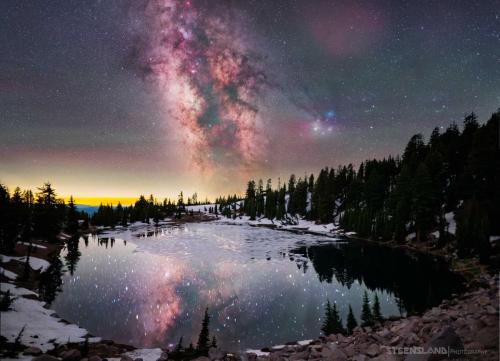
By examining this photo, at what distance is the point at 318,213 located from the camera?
11819cm

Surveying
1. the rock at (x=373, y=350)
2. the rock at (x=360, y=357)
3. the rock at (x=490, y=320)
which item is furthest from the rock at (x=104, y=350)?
the rock at (x=490, y=320)

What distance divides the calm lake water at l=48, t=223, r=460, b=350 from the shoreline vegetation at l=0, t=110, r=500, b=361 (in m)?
2.21

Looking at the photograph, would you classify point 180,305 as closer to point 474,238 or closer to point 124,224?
point 474,238

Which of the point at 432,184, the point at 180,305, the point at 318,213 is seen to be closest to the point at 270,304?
the point at 180,305

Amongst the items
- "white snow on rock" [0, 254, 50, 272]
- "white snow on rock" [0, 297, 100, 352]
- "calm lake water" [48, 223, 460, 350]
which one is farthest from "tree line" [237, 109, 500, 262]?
"white snow on rock" [0, 254, 50, 272]

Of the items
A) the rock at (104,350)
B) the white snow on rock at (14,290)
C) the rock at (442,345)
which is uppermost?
the rock at (442,345)

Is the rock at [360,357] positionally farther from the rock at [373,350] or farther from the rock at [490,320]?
the rock at [490,320]

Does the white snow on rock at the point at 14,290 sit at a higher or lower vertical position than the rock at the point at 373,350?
lower

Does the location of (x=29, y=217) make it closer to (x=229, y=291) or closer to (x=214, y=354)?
(x=229, y=291)

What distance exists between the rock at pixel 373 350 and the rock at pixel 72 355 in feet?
47.3

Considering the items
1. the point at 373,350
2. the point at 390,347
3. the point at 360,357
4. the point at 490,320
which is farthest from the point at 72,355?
the point at 490,320

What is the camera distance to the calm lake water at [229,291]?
20.6 m

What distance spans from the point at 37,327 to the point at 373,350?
68.0 ft

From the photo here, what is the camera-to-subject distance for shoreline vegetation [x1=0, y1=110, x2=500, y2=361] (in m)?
14.3
